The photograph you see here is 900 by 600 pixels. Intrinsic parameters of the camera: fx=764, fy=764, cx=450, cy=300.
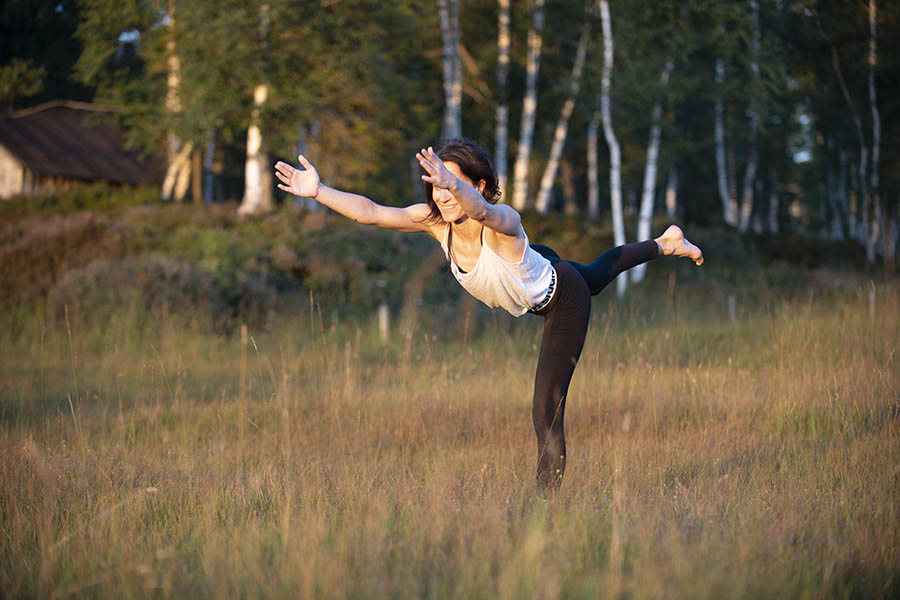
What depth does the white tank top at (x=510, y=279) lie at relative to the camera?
402 centimetres

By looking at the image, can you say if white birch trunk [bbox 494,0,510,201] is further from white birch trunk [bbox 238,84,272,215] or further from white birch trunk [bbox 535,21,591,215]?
white birch trunk [bbox 238,84,272,215]

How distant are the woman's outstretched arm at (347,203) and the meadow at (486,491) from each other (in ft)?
4.86

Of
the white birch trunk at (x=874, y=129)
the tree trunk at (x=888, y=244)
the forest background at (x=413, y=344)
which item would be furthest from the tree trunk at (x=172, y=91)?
the tree trunk at (x=888, y=244)

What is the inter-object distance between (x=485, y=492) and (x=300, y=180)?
78.2 inches

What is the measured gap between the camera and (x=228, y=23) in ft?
61.7

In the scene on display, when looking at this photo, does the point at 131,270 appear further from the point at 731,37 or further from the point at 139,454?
the point at 731,37

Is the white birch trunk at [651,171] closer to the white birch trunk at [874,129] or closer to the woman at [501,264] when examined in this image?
the white birch trunk at [874,129]

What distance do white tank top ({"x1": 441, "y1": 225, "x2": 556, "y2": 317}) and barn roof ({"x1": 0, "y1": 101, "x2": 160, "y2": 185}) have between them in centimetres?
2558

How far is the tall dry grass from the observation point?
2922mm

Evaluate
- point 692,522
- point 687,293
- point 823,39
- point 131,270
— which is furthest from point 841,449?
point 823,39

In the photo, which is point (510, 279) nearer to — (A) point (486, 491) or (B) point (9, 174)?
(A) point (486, 491)

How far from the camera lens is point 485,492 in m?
4.23

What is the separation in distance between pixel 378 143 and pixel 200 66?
5.91 meters

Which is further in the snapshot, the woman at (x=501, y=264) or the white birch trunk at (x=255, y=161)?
the white birch trunk at (x=255, y=161)
